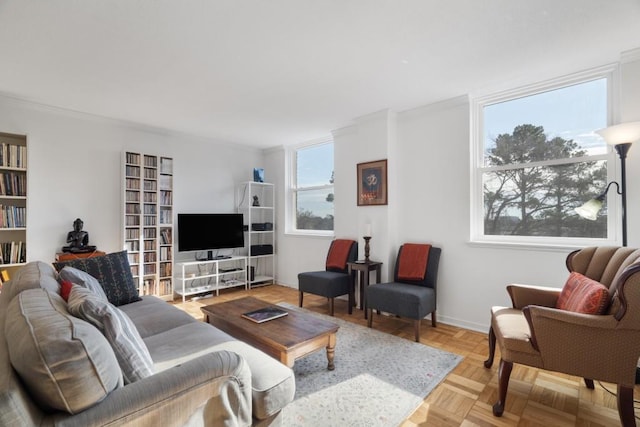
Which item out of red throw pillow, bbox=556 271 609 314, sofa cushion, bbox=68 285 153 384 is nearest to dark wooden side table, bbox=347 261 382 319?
red throw pillow, bbox=556 271 609 314

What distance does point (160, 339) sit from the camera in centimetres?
188

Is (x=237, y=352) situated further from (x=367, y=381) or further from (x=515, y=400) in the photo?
(x=515, y=400)

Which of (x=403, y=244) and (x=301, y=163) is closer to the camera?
(x=403, y=244)

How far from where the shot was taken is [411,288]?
10.2ft

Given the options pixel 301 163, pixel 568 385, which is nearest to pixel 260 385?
pixel 568 385

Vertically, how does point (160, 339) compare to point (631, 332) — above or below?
below

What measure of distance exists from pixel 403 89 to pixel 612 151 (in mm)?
1792

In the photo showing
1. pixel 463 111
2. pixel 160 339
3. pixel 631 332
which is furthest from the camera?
pixel 463 111

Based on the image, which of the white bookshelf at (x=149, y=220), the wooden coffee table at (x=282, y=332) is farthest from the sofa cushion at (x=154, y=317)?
the white bookshelf at (x=149, y=220)

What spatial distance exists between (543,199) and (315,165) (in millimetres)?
3117

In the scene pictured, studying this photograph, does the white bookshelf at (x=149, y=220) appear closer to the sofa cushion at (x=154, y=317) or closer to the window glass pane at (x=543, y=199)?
the sofa cushion at (x=154, y=317)

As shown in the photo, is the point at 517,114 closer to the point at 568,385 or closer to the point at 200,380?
the point at 568,385

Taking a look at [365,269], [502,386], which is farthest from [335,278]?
[502,386]

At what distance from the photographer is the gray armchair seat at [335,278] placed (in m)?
3.62
